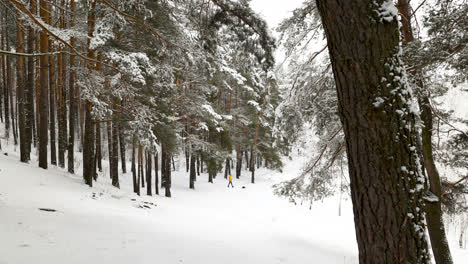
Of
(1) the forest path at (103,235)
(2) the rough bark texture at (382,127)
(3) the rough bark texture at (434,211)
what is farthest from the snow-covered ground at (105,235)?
(2) the rough bark texture at (382,127)

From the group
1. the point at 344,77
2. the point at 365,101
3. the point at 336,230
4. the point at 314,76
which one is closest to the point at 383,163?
the point at 365,101

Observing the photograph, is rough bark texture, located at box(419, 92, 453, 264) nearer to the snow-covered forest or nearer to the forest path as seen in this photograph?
the snow-covered forest

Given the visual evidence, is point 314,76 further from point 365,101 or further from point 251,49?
point 365,101

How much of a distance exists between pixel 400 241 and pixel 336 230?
1200 cm

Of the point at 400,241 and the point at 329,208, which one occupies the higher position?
the point at 400,241

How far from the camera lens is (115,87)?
26.5ft

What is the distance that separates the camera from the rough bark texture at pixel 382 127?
157 cm

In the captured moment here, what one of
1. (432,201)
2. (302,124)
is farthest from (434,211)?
(302,124)

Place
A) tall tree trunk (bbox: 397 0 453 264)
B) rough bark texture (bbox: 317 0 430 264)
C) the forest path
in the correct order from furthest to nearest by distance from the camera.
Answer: tall tree trunk (bbox: 397 0 453 264), the forest path, rough bark texture (bbox: 317 0 430 264)

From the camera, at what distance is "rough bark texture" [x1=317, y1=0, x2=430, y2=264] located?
1.57m

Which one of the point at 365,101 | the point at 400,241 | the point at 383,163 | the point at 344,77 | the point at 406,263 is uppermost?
the point at 344,77

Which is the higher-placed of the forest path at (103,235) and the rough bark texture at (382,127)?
the rough bark texture at (382,127)

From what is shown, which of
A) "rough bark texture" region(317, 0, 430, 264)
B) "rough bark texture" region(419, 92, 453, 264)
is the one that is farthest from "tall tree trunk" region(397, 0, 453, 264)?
"rough bark texture" region(317, 0, 430, 264)

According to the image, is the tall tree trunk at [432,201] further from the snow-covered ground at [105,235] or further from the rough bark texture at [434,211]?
the snow-covered ground at [105,235]
